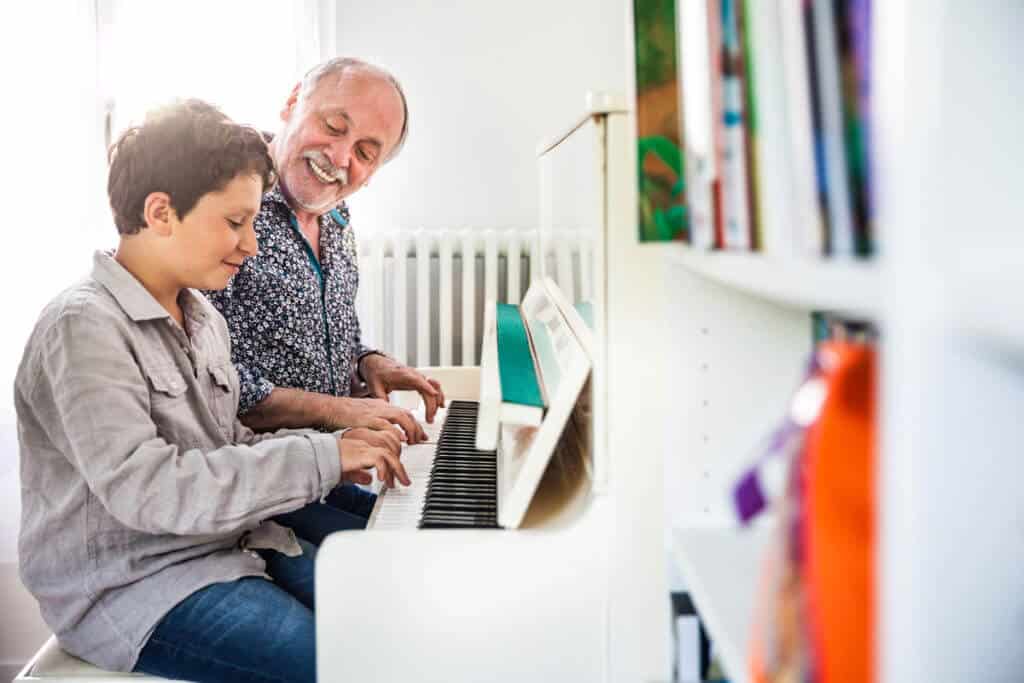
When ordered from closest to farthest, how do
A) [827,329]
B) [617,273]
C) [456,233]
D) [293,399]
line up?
[827,329] < [617,273] < [293,399] < [456,233]

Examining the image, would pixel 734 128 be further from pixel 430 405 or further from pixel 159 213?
pixel 430 405

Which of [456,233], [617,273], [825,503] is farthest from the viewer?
[456,233]

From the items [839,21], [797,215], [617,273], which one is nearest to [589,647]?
[617,273]

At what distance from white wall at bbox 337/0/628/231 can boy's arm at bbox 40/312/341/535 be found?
1.80 m

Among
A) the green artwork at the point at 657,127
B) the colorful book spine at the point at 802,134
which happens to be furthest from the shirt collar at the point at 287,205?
the colorful book spine at the point at 802,134

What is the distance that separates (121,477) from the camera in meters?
1.13

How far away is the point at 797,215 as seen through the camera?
55 cm

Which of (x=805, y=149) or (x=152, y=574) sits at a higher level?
(x=805, y=149)

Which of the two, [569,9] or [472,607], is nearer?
[472,607]

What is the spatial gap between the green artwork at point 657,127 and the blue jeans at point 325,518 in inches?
34.8

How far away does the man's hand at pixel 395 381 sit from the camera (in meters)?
1.90

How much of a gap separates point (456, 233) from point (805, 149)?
7.82ft

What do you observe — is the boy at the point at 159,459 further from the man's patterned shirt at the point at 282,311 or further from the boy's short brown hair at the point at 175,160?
the man's patterned shirt at the point at 282,311

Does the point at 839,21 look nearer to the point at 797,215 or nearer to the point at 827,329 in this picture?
the point at 797,215
